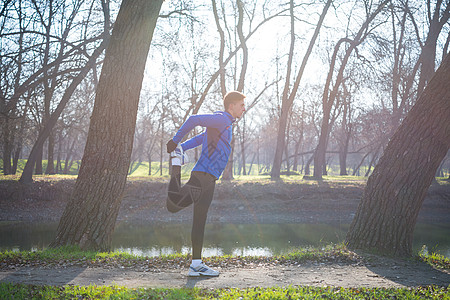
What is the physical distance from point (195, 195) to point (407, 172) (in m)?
3.91

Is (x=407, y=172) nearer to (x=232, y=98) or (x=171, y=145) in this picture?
(x=232, y=98)

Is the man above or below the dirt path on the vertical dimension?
above

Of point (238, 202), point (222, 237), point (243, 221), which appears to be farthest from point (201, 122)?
point (238, 202)

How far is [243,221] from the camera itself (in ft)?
57.6

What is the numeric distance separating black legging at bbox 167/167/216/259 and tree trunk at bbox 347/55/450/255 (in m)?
3.19

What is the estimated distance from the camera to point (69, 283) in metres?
4.48

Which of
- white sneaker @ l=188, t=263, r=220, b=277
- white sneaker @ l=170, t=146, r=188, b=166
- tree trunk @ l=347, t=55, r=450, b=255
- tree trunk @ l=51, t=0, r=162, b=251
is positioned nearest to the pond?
tree trunk @ l=347, t=55, r=450, b=255

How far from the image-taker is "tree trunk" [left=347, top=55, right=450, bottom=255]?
6.38m

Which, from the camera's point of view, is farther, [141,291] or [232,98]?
[232,98]

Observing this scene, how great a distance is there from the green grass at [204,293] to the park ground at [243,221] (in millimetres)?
362

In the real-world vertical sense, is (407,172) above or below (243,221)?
above

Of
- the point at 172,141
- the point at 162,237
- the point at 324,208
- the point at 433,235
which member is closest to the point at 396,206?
the point at 172,141

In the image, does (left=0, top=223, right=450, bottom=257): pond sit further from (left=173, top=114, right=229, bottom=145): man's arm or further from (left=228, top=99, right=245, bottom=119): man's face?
(left=173, top=114, right=229, bottom=145): man's arm

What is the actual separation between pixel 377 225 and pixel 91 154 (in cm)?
518
